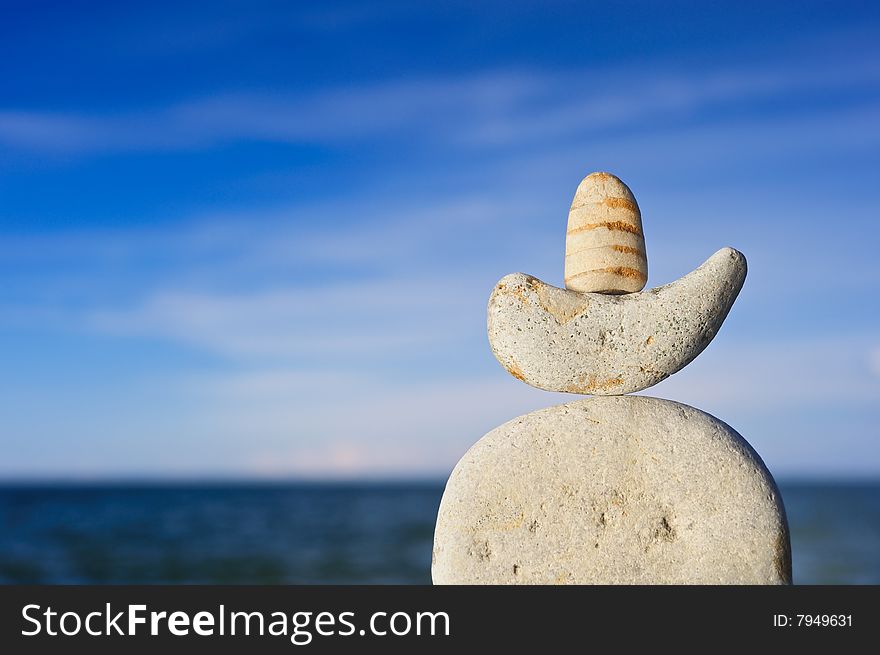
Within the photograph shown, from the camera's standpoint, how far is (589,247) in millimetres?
4543

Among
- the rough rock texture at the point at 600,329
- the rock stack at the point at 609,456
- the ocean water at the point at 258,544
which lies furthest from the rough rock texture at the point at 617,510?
the ocean water at the point at 258,544

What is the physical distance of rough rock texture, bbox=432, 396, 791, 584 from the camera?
13.9ft

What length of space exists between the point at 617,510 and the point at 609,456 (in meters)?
0.26

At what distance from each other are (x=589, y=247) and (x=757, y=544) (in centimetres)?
168

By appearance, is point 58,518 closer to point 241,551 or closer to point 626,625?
point 241,551

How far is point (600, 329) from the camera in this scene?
174 inches

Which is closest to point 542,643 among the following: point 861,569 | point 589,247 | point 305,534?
point 589,247

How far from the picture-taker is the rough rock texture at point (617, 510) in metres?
4.22

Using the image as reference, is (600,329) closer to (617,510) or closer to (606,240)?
(606,240)

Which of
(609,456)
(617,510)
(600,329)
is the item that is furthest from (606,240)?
(617,510)

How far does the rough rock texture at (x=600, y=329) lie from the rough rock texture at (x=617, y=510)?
0.23 m

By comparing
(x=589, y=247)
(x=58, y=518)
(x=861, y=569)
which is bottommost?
(x=589, y=247)

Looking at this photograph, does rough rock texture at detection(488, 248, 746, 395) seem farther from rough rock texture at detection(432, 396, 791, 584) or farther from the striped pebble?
rough rock texture at detection(432, 396, 791, 584)

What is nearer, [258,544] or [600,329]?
[600,329]
